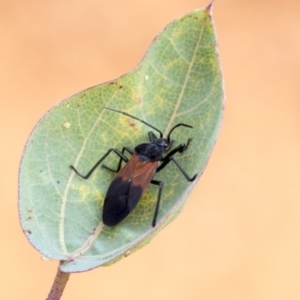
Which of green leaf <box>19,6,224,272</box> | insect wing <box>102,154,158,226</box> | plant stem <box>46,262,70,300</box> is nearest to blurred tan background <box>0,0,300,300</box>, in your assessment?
insect wing <box>102,154,158,226</box>

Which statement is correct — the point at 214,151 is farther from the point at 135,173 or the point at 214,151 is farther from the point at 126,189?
the point at 126,189

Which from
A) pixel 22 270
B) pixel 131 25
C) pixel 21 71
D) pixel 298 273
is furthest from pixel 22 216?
pixel 131 25

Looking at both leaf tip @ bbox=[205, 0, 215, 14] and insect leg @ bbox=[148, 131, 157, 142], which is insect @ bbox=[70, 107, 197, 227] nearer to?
insect leg @ bbox=[148, 131, 157, 142]

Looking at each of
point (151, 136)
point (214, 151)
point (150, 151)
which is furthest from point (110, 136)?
point (214, 151)

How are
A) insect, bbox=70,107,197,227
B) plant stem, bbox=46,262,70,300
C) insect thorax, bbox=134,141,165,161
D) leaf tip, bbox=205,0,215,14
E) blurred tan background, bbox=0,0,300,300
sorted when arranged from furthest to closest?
blurred tan background, bbox=0,0,300,300 → insect thorax, bbox=134,141,165,161 → insect, bbox=70,107,197,227 → leaf tip, bbox=205,0,215,14 → plant stem, bbox=46,262,70,300

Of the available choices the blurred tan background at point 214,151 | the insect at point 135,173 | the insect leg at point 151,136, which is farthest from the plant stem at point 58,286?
the blurred tan background at point 214,151

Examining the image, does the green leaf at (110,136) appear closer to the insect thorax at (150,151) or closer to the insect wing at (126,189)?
the insect wing at (126,189)
